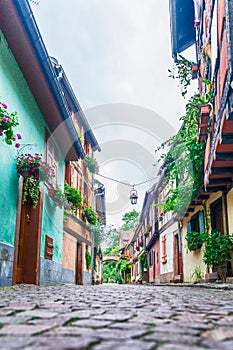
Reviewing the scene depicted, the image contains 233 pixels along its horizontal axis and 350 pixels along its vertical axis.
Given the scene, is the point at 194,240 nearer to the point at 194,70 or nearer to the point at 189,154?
the point at 189,154

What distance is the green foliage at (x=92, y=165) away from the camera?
18123 mm

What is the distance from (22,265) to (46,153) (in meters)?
2.52

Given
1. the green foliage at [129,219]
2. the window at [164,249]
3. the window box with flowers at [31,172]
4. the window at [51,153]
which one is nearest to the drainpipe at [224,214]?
the window at [51,153]

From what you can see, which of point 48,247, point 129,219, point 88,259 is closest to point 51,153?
point 48,247

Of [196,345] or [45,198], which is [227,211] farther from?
[196,345]

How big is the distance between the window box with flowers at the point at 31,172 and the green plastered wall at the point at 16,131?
0.13 meters

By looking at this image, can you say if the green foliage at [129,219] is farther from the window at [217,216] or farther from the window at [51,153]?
the window at [51,153]

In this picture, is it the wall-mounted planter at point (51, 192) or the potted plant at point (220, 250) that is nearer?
the potted plant at point (220, 250)

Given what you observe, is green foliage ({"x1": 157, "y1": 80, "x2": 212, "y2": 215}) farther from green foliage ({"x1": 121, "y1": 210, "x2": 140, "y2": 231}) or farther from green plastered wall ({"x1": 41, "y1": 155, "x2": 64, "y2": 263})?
green foliage ({"x1": 121, "y1": 210, "x2": 140, "y2": 231})

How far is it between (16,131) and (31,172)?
28.4 inches

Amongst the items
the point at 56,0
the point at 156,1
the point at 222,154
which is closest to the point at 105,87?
the point at 156,1

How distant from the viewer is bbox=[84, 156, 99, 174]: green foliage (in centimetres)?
1812

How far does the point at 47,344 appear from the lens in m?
1.41

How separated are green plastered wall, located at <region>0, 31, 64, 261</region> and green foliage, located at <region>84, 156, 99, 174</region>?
30.7ft
